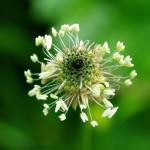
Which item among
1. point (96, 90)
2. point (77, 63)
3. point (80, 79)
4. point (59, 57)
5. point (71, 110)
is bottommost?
point (96, 90)

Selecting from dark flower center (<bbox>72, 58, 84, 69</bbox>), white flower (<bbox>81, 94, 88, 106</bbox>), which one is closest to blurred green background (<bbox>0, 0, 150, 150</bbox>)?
white flower (<bbox>81, 94, 88, 106</bbox>)

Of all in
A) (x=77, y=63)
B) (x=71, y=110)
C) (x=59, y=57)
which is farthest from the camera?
(x=71, y=110)

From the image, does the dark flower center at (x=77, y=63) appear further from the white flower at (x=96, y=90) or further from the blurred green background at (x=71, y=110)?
the blurred green background at (x=71, y=110)

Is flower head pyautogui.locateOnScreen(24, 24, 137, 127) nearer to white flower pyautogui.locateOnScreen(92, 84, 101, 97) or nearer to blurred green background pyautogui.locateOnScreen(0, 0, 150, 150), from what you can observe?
white flower pyautogui.locateOnScreen(92, 84, 101, 97)

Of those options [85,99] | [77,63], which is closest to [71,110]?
[85,99]

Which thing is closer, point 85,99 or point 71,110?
point 85,99

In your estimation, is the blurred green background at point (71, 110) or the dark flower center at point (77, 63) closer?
the dark flower center at point (77, 63)

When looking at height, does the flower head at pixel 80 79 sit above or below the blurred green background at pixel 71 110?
below

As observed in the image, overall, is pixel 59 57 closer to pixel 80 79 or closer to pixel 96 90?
pixel 80 79

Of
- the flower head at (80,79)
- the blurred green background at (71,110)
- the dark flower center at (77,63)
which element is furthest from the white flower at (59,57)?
the blurred green background at (71,110)
